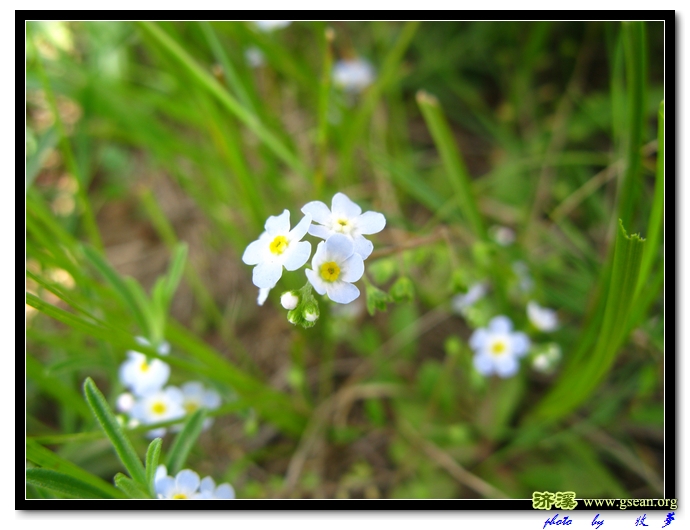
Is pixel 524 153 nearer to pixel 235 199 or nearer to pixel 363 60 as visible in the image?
pixel 363 60

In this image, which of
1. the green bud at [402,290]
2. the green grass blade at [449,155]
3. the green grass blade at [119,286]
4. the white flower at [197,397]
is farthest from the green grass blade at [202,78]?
the white flower at [197,397]

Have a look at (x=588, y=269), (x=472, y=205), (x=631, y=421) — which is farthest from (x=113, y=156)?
(x=631, y=421)

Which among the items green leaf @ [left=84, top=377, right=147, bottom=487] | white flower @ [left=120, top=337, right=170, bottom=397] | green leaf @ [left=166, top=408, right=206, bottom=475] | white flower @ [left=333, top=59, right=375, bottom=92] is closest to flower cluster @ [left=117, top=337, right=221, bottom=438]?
white flower @ [left=120, top=337, right=170, bottom=397]

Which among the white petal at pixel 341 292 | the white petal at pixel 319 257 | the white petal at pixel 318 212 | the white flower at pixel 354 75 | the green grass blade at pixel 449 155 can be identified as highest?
the white flower at pixel 354 75

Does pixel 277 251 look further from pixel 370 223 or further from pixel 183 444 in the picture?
pixel 183 444

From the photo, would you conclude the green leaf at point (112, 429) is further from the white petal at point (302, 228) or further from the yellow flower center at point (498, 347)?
the yellow flower center at point (498, 347)

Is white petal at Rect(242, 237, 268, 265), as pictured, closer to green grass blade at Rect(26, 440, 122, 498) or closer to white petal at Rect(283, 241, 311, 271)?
white petal at Rect(283, 241, 311, 271)
